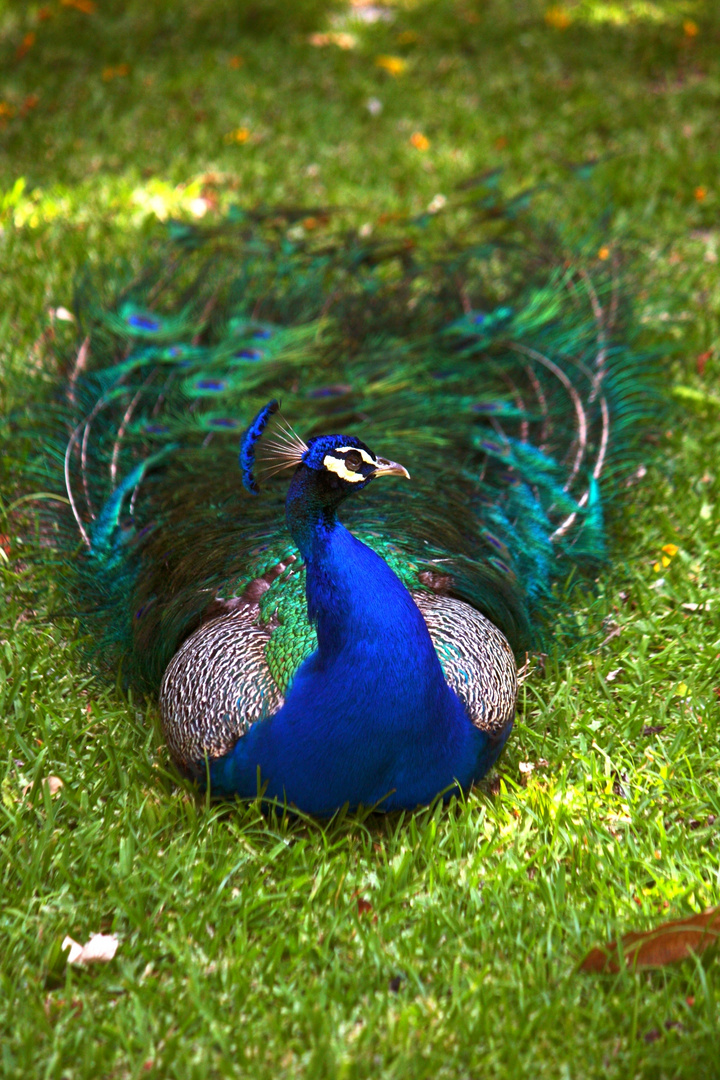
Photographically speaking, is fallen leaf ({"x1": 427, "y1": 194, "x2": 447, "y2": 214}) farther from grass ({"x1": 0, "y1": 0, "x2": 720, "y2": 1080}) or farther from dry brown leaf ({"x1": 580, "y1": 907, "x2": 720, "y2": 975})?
dry brown leaf ({"x1": 580, "y1": 907, "x2": 720, "y2": 975})

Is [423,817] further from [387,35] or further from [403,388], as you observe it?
[387,35]

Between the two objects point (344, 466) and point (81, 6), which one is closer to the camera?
point (344, 466)

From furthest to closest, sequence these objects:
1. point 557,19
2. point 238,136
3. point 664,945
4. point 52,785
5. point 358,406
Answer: point 557,19, point 238,136, point 358,406, point 52,785, point 664,945

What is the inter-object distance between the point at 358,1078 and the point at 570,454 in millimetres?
1988

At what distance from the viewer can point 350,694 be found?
224 centimetres

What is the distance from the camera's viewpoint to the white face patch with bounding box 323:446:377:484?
221cm

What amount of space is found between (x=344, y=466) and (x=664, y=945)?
1.15 meters

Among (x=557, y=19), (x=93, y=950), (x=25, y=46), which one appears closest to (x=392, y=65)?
(x=557, y=19)

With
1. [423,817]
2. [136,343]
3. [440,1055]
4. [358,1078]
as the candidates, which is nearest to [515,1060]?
[440,1055]

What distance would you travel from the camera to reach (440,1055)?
199cm

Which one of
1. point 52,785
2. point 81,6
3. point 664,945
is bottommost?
point 52,785

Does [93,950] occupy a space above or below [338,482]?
below

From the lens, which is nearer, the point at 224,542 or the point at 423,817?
the point at 423,817

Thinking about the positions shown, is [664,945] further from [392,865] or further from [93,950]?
[93,950]
